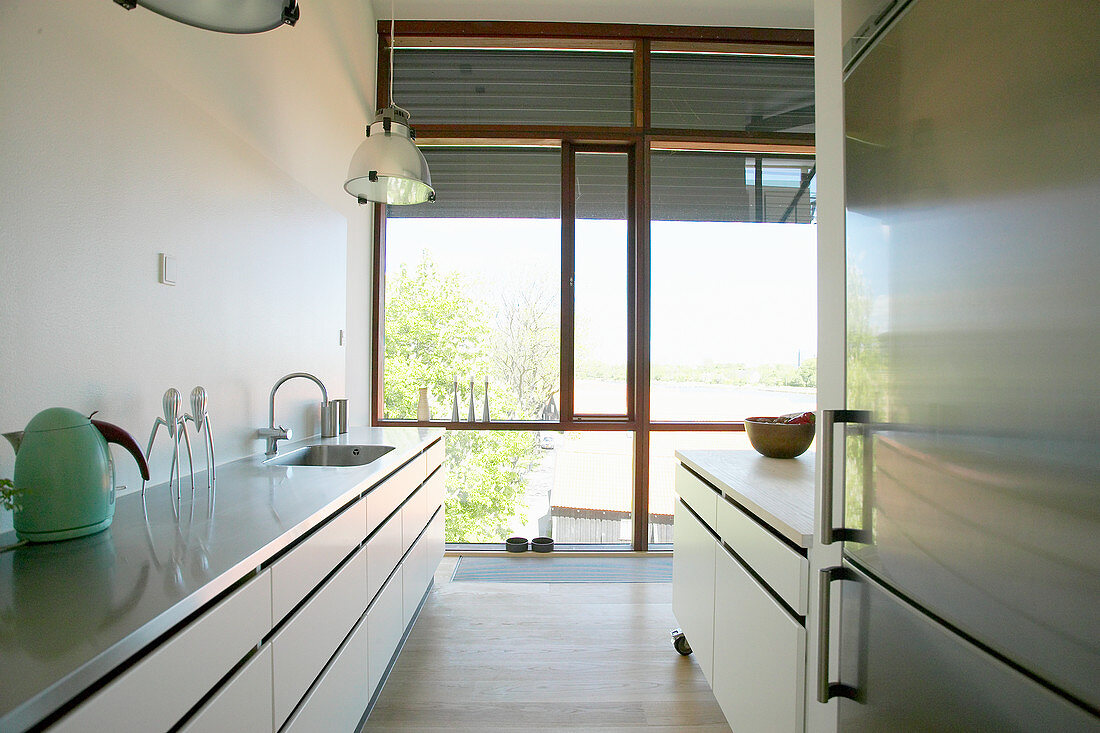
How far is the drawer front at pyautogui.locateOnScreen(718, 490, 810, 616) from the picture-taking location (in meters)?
1.36

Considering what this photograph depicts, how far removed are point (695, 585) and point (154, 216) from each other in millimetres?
2191

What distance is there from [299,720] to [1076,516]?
149cm

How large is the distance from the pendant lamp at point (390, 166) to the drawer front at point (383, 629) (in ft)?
5.27

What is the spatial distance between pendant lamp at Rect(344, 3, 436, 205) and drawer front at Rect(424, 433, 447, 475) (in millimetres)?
1248

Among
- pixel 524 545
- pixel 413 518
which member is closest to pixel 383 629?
Result: pixel 413 518

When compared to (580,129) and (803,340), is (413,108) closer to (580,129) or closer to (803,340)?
(580,129)

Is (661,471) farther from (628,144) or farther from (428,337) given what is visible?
(628,144)

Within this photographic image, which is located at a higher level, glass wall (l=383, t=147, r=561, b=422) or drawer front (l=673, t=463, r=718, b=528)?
glass wall (l=383, t=147, r=561, b=422)

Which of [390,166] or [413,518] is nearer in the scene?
[390,166]

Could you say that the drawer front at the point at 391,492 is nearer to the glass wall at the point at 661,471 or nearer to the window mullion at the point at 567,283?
the window mullion at the point at 567,283

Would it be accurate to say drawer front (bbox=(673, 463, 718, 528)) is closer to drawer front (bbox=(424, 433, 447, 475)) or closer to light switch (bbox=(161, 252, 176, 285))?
drawer front (bbox=(424, 433, 447, 475))

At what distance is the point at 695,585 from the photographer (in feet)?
7.38

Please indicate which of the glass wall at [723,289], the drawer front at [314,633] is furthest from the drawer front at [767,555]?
the glass wall at [723,289]

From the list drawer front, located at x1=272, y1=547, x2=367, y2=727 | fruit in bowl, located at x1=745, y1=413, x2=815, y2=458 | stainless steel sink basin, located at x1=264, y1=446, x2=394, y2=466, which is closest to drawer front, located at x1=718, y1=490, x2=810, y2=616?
fruit in bowl, located at x1=745, y1=413, x2=815, y2=458
